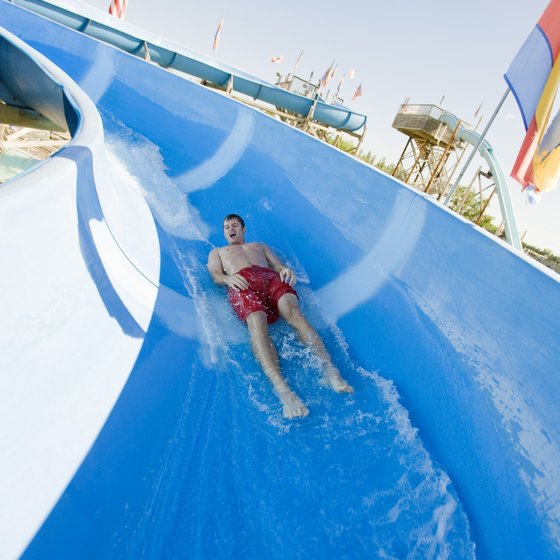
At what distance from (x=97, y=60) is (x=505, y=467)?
204 inches

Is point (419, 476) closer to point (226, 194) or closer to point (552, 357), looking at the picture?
point (552, 357)

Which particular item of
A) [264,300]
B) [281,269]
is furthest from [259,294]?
[281,269]

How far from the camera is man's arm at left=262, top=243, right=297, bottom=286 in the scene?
7.61 feet

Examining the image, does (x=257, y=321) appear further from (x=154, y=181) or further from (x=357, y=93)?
(x=357, y=93)

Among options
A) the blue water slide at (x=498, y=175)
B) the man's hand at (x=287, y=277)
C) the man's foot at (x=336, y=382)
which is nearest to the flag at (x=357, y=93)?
the blue water slide at (x=498, y=175)

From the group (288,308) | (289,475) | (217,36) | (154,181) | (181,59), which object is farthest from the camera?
(217,36)

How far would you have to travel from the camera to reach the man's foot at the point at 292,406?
1649 millimetres

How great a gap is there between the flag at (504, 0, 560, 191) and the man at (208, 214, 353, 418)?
2.28 m

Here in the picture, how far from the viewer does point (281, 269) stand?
247 centimetres

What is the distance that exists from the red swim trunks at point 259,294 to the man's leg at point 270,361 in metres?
0.06

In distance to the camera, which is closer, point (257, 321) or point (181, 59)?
point (257, 321)

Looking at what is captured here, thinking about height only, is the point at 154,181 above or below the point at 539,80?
below

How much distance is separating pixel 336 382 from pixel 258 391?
1.18 ft

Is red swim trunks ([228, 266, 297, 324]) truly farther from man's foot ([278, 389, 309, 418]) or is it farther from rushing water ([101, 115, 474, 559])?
man's foot ([278, 389, 309, 418])
